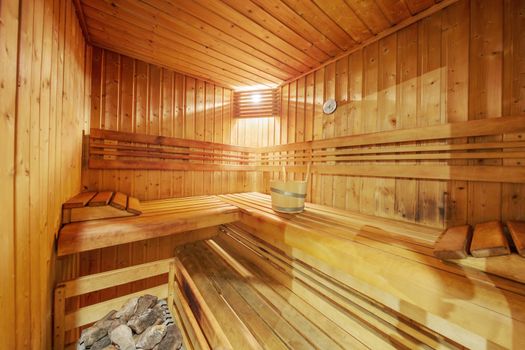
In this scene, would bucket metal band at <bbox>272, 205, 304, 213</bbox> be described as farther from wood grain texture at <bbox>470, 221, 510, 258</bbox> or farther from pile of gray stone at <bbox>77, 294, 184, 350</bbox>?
pile of gray stone at <bbox>77, 294, 184, 350</bbox>

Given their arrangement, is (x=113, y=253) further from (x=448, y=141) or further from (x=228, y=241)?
(x=448, y=141)

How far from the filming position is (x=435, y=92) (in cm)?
178

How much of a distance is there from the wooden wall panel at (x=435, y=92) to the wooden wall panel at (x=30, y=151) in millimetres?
2577

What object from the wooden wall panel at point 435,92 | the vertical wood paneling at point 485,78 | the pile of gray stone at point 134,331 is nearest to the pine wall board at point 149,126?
the pile of gray stone at point 134,331

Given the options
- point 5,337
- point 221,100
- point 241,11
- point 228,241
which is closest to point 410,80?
point 241,11

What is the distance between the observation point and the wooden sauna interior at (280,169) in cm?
95

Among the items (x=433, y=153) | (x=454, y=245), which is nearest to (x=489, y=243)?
(x=454, y=245)

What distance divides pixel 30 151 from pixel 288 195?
1.72 m

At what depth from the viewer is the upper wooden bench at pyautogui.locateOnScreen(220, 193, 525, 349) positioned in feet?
2.44

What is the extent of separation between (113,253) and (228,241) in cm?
143

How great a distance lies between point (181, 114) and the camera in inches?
116

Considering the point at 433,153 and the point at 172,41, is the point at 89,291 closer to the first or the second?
the point at 172,41

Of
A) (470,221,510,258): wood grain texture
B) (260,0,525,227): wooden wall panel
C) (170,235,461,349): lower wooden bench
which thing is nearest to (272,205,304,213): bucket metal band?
(170,235,461,349): lower wooden bench

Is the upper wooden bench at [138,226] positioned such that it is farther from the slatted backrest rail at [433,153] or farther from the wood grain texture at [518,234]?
the wood grain texture at [518,234]
